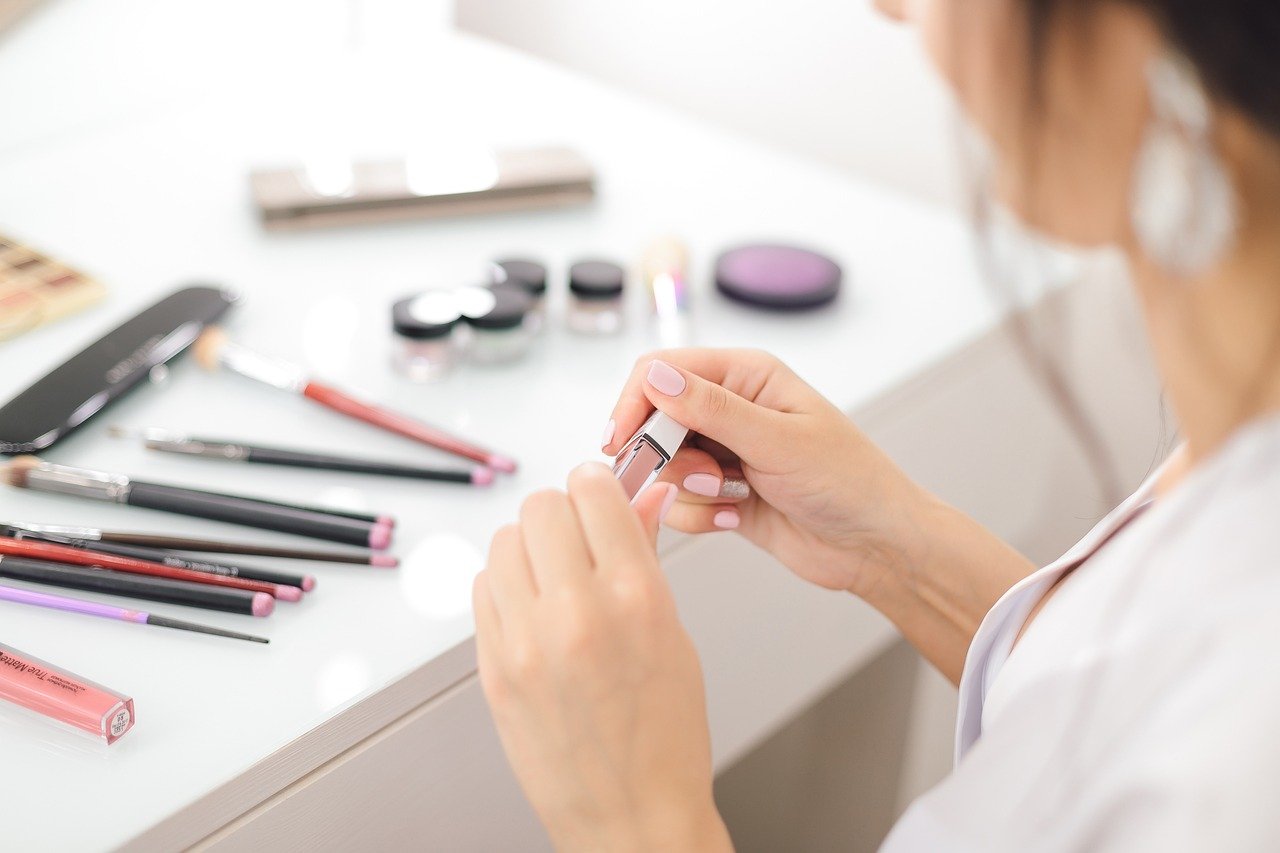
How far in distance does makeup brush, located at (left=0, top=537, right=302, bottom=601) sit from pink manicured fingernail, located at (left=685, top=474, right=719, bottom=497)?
0.60ft

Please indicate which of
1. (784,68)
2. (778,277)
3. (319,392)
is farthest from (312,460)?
(784,68)

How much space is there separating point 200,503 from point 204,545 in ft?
0.11

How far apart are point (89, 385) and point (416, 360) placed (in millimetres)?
166

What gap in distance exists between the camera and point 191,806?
42 cm

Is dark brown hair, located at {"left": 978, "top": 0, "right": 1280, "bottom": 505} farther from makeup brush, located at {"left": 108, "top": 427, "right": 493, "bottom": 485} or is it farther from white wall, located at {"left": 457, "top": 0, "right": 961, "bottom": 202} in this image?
white wall, located at {"left": 457, "top": 0, "right": 961, "bottom": 202}

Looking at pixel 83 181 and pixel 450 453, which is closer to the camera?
pixel 450 453

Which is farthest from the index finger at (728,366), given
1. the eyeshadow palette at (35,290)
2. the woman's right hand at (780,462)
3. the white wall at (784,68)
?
the white wall at (784,68)

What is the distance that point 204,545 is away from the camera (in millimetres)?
515

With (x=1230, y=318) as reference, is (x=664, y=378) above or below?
below

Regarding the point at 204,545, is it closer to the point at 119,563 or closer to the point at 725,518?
the point at 119,563

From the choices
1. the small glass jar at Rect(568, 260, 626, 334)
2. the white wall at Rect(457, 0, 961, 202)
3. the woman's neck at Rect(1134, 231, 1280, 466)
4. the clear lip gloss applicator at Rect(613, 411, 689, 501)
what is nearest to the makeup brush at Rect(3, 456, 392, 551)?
the clear lip gloss applicator at Rect(613, 411, 689, 501)

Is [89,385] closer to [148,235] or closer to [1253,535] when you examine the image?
[148,235]

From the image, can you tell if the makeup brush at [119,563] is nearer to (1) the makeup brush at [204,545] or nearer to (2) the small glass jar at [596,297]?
(1) the makeup brush at [204,545]

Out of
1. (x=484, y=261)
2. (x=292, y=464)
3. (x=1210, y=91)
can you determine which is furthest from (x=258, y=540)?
(x=1210, y=91)
